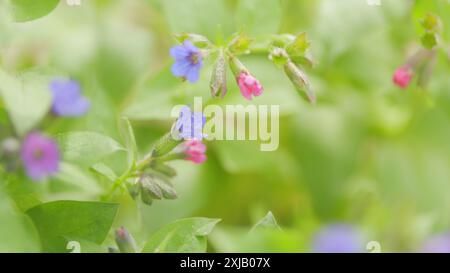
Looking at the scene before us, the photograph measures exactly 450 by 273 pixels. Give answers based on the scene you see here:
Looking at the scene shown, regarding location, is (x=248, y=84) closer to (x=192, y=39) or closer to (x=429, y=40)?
(x=192, y=39)

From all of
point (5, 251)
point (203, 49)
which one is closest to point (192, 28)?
point (203, 49)

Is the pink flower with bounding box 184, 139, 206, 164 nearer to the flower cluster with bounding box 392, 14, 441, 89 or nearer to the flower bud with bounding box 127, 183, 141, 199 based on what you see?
the flower bud with bounding box 127, 183, 141, 199

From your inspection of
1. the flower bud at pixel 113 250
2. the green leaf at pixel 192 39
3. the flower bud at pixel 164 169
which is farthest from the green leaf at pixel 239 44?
the flower bud at pixel 113 250

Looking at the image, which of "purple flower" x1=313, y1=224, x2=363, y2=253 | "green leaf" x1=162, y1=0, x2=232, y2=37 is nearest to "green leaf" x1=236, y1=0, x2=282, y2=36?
"green leaf" x1=162, y1=0, x2=232, y2=37

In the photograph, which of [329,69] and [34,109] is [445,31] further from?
[34,109]

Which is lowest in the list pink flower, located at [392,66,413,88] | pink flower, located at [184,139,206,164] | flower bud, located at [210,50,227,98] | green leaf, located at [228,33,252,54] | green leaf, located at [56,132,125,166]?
green leaf, located at [56,132,125,166]

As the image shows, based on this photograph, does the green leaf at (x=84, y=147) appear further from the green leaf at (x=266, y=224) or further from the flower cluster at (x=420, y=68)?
the flower cluster at (x=420, y=68)

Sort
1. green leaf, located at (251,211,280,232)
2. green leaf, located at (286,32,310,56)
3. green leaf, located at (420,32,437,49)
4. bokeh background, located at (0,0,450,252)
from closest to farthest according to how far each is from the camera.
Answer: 1. green leaf, located at (251,211,280,232)
2. green leaf, located at (286,32,310,56)
3. green leaf, located at (420,32,437,49)
4. bokeh background, located at (0,0,450,252)

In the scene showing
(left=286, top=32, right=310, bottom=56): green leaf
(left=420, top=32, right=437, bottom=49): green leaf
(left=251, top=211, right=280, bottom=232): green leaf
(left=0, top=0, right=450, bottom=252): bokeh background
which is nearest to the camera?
(left=251, top=211, right=280, bottom=232): green leaf

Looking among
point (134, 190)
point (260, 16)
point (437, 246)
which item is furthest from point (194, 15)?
point (437, 246)
